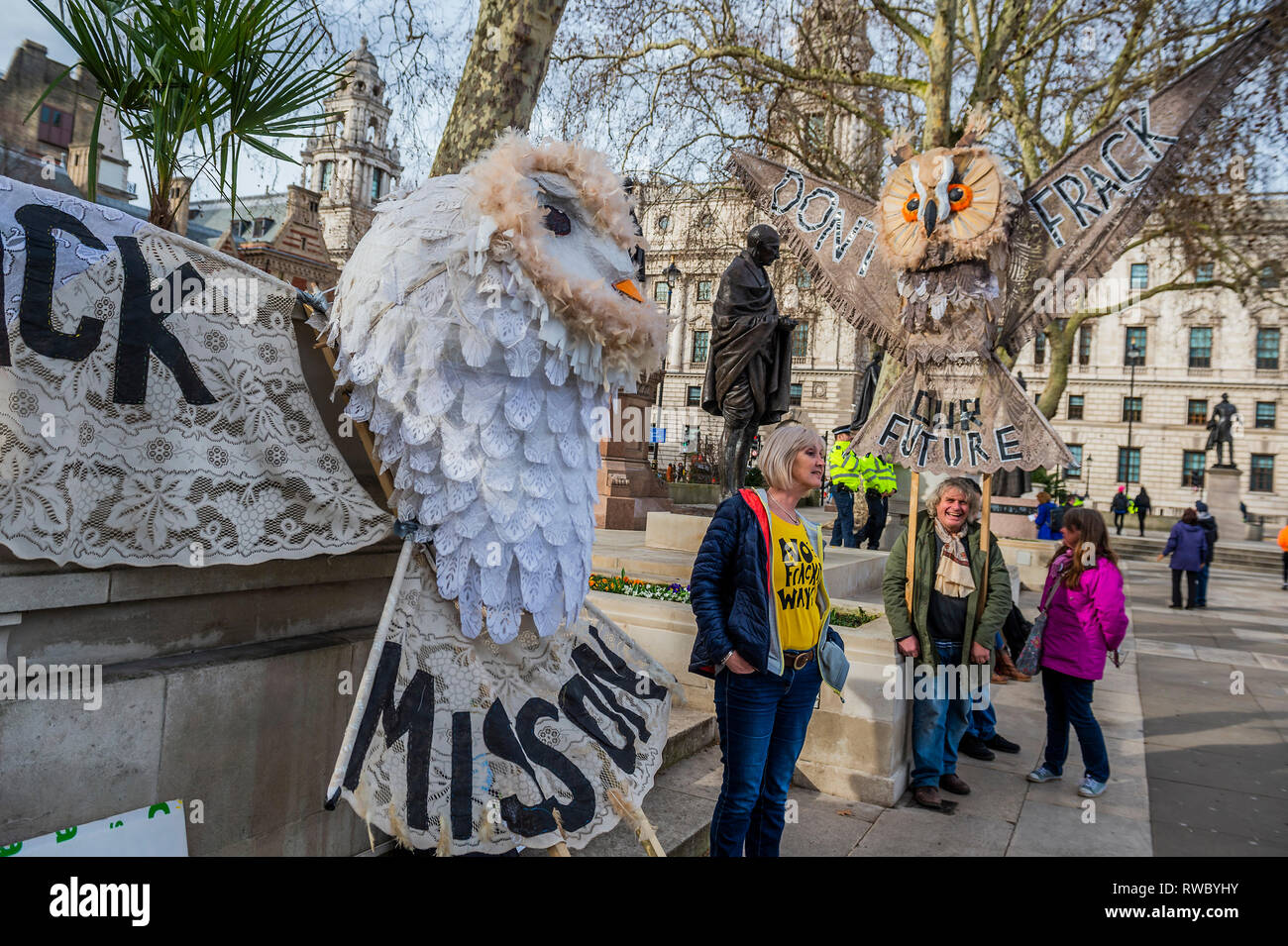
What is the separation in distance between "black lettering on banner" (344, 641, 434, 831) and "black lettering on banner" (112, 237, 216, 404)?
99 centimetres

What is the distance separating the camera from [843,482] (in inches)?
447

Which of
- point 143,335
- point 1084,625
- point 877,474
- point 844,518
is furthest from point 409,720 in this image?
point 877,474

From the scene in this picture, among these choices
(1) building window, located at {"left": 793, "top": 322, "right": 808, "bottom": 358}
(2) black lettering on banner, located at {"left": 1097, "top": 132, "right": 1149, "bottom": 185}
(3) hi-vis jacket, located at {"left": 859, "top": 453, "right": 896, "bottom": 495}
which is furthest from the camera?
(1) building window, located at {"left": 793, "top": 322, "right": 808, "bottom": 358}

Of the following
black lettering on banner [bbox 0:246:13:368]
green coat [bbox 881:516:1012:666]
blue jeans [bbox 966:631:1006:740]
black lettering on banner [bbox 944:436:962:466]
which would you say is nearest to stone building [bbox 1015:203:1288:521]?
black lettering on banner [bbox 944:436:962:466]

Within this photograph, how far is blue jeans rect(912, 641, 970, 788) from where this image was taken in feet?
14.5

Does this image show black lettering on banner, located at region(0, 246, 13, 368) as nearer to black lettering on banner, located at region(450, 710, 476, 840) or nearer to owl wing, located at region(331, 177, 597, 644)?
owl wing, located at region(331, 177, 597, 644)

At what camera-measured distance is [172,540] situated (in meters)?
2.24

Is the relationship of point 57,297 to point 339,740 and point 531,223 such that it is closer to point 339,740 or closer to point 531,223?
point 531,223

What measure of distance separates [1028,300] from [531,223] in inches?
190

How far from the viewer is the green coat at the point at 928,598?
439cm

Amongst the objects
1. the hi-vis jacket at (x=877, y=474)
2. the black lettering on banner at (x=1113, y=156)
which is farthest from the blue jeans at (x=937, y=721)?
the hi-vis jacket at (x=877, y=474)

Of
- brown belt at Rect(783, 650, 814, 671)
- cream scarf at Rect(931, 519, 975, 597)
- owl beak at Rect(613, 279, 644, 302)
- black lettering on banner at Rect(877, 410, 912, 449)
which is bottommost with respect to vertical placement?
brown belt at Rect(783, 650, 814, 671)

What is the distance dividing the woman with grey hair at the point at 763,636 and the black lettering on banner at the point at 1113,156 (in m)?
4.16
